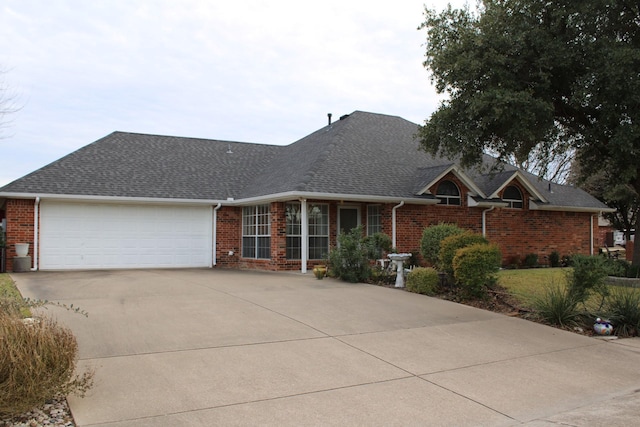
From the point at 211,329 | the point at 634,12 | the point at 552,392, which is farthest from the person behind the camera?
the point at 634,12

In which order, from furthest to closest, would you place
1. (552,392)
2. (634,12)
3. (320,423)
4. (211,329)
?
(634,12), (211,329), (552,392), (320,423)

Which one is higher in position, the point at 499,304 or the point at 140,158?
the point at 140,158

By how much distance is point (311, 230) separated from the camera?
17.1 meters

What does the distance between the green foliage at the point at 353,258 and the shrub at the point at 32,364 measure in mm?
9200

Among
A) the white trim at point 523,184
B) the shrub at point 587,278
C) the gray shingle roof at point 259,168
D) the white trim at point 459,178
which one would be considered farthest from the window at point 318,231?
the shrub at point 587,278

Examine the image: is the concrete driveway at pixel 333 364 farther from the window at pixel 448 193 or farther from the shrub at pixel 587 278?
the window at pixel 448 193

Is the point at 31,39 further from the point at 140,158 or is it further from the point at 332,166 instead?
the point at 332,166

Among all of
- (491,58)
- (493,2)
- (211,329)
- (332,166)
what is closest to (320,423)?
(211,329)

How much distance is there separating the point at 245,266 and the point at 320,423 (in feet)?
47.1

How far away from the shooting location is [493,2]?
1174 cm

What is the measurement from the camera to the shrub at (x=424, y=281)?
464 inches

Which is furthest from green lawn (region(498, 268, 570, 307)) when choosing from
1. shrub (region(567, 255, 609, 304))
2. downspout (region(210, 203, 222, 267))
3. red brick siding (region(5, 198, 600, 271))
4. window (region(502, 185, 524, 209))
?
downspout (region(210, 203, 222, 267))

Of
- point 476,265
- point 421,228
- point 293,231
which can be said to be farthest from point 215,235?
point 476,265

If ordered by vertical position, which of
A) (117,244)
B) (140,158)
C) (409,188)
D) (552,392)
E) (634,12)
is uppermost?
(634,12)
